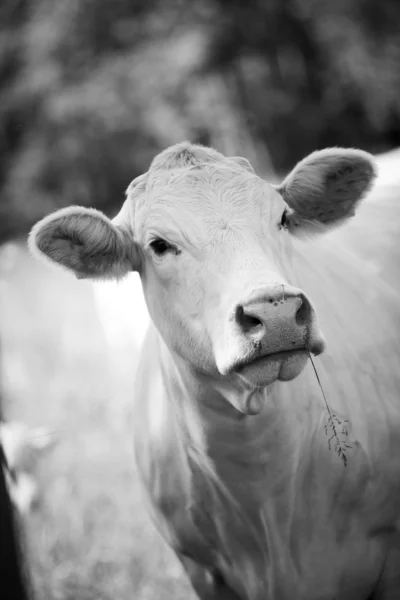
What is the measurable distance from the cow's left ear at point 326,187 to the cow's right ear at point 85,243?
1.97ft

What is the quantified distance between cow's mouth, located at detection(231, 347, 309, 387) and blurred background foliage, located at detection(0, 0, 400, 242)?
8.27 metres

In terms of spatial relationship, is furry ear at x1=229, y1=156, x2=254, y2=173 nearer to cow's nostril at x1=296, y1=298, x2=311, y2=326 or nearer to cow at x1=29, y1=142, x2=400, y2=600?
cow at x1=29, y1=142, x2=400, y2=600

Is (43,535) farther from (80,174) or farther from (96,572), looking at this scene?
(80,174)

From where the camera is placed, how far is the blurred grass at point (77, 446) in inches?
155

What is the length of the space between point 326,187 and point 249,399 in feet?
2.85

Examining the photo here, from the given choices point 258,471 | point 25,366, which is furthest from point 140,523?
point 25,366

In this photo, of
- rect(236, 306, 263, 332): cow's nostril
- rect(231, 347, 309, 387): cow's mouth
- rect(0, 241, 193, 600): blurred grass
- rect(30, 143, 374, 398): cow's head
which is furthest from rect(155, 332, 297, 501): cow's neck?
rect(0, 241, 193, 600): blurred grass

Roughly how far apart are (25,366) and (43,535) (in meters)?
2.96

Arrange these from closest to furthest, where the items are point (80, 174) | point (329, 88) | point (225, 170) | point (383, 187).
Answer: point (225, 170) < point (383, 187) < point (80, 174) < point (329, 88)

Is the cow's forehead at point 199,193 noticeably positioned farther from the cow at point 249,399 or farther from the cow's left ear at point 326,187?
the cow's left ear at point 326,187

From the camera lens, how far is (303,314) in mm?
1958

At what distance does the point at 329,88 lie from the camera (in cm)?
1177

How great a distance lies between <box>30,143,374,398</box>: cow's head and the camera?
1.95m

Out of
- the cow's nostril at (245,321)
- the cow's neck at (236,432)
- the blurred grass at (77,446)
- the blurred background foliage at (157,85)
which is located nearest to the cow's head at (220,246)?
the cow's nostril at (245,321)
